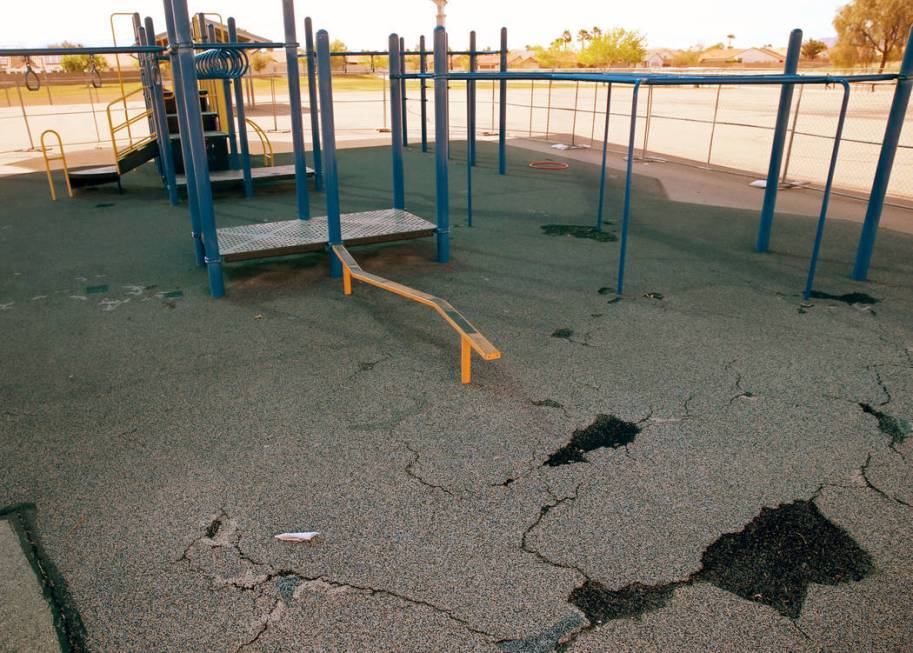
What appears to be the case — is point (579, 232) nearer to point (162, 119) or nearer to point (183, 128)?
point (183, 128)

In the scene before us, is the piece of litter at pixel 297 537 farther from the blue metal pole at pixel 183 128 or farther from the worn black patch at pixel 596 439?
the blue metal pole at pixel 183 128

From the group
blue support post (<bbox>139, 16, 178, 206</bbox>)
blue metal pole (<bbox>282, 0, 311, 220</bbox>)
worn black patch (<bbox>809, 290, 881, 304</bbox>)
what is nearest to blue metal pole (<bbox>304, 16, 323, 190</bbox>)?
blue metal pole (<bbox>282, 0, 311, 220</bbox>)

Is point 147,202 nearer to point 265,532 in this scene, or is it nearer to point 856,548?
point 265,532

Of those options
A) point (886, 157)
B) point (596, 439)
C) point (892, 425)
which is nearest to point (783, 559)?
point (596, 439)

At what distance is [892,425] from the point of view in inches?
193

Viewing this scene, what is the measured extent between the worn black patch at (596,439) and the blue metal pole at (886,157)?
4.63 meters

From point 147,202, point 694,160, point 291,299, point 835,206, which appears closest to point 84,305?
point 291,299

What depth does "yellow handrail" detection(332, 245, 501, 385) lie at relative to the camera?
5.23m

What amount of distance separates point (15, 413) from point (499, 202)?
352 inches

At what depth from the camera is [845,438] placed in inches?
187

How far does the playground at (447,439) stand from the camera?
3324 mm

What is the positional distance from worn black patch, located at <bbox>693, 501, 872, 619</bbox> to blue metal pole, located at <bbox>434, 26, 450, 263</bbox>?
5.56 meters

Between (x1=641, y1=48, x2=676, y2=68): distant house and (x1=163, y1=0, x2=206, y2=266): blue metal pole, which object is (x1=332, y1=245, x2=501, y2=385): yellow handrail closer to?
(x1=163, y1=0, x2=206, y2=266): blue metal pole

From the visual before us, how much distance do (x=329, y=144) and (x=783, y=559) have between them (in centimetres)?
634
